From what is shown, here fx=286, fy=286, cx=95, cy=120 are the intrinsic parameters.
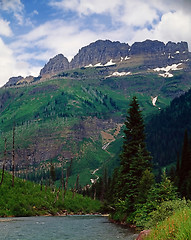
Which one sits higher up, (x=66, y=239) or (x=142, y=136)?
(x=142, y=136)

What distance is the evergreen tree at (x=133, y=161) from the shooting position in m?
44.1

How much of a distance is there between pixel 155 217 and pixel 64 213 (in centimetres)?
6114

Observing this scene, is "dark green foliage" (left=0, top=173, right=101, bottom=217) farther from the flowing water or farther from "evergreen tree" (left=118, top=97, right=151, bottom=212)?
"evergreen tree" (left=118, top=97, right=151, bottom=212)

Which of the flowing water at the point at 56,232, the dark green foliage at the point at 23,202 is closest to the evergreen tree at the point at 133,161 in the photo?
the flowing water at the point at 56,232

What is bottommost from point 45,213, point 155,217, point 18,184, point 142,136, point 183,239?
point 45,213

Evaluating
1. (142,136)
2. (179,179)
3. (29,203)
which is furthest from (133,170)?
(179,179)

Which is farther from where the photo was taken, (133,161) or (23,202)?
(23,202)

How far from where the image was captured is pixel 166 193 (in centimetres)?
3061

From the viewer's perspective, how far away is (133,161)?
4491cm

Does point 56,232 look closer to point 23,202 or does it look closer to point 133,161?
point 133,161

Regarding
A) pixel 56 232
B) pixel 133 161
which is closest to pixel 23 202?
pixel 56 232

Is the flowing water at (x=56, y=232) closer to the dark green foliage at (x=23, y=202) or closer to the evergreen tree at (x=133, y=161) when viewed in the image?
the evergreen tree at (x=133, y=161)

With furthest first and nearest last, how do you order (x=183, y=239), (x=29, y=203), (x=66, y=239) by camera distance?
1. (x=29, y=203)
2. (x=66, y=239)
3. (x=183, y=239)

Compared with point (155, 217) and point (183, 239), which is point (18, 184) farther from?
point (183, 239)
